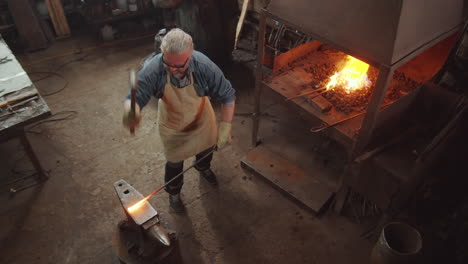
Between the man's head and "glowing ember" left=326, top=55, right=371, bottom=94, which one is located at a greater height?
the man's head

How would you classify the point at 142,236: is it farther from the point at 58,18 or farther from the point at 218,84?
the point at 58,18

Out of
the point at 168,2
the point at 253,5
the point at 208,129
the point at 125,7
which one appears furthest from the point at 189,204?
the point at 125,7

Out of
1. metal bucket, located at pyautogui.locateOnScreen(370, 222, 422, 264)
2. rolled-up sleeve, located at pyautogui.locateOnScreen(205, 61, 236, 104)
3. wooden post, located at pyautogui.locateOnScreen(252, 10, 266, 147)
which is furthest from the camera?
wooden post, located at pyautogui.locateOnScreen(252, 10, 266, 147)

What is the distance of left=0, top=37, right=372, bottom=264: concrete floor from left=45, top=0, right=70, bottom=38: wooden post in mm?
2234

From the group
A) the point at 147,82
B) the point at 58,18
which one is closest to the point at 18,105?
the point at 147,82

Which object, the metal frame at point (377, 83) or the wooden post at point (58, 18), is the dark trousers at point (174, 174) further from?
the wooden post at point (58, 18)

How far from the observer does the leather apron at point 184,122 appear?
2994 millimetres

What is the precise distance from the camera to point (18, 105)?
3.56 meters

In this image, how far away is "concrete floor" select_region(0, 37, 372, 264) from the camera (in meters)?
3.44

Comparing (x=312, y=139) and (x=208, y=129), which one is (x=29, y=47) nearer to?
(x=208, y=129)

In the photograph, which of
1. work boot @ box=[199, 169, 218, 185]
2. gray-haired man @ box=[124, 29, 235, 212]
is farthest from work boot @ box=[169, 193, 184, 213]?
work boot @ box=[199, 169, 218, 185]

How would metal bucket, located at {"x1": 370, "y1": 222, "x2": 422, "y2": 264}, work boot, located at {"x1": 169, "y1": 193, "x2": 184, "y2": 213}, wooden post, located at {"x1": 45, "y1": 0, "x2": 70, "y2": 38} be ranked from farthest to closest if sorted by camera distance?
wooden post, located at {"x1": 45, "y1": 0, "x2": 70, "y2": 38}, work boot, located at {"x1": 169, "y1": 193, "x2": 184, "y2": 213}, metal bucket, located at {"x1": 370, "y1": 222, "x2": 422, "y2": 264}

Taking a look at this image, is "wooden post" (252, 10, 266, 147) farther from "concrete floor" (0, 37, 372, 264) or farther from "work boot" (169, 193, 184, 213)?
"work boot" (169, 193, 184, 213)

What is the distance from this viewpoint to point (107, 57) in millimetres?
6352
